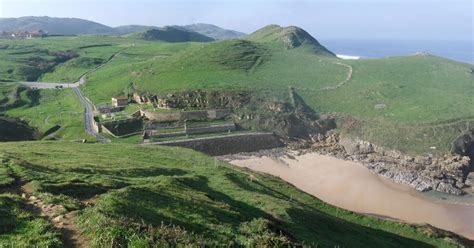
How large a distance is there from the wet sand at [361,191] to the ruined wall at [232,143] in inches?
213

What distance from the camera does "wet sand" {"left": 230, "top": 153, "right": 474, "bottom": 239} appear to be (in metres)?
55.7

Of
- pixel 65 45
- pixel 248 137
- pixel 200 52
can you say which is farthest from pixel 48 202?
pixel 65 45

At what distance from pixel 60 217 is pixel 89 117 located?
262 feet

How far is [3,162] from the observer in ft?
96.9

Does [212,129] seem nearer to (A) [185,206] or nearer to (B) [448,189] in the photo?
(B) [448,189]

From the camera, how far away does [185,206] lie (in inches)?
926

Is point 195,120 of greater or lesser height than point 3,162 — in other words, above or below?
below

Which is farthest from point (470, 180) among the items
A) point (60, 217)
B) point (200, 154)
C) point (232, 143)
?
point (60, 217)

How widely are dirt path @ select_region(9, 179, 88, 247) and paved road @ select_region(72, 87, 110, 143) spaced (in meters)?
57.8

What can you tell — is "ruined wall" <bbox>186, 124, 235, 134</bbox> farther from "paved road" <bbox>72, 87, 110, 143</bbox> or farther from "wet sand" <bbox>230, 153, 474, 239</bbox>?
"paved road" <bbox>72, 87, 110, 143</bbox>

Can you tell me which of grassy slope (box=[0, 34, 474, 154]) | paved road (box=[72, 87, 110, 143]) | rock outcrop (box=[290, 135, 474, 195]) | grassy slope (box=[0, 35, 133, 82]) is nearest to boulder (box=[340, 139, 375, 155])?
rock outcrop (box=[290, 135, 474, 195])

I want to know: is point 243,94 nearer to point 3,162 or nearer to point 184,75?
point 184,75

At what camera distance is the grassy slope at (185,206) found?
17203 mm

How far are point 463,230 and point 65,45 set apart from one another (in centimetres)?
19146
